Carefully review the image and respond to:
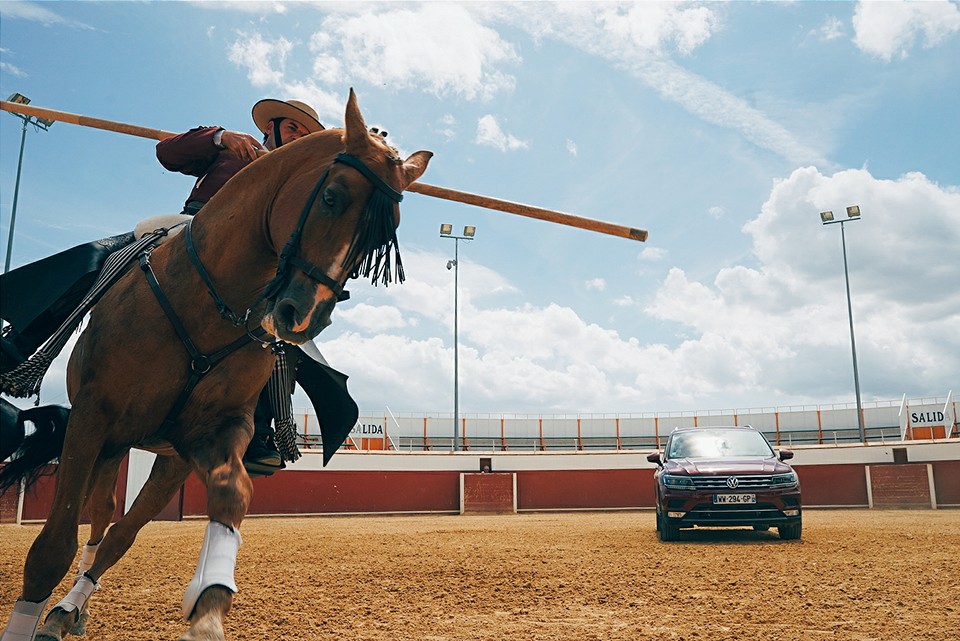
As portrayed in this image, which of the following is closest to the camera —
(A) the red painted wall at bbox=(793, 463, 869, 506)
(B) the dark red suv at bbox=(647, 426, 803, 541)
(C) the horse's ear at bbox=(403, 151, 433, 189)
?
(C) the horse's ear at bbox=(403, 151, 433, 189)

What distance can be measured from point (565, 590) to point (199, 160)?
432cm

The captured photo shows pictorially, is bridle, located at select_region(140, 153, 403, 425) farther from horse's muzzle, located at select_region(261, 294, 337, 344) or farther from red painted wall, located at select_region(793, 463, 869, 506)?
red painted wall, located at select_region(793, 463, 869, 506)

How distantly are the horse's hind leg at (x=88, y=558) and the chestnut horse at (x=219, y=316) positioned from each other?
1.57 ft

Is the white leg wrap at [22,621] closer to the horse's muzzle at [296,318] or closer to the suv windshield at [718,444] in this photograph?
the horse's muzzle at [296,318]

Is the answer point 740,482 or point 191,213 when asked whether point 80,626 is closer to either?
point 191,213

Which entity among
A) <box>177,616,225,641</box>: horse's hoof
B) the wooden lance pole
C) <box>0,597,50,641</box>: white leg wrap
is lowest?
<box>0,597,50,641</box>: white leg wrap

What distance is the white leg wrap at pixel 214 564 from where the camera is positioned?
2494mm

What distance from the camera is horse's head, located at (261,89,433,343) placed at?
2.68 meters

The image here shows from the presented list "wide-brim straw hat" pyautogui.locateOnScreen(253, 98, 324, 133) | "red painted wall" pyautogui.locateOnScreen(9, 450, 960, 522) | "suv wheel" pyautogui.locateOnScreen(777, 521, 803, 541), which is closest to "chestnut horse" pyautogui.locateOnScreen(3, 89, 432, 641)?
"wide-brim straw hat" pyautogui.locateOnScreen(253, 98, 324, 133)

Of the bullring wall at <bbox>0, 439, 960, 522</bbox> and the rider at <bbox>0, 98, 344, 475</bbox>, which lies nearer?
the rider at <bbox>0, 98, 344, 475</bbox>

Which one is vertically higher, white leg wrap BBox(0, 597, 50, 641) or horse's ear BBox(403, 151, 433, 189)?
horse's ear BBox(403, 151, 433, 189)

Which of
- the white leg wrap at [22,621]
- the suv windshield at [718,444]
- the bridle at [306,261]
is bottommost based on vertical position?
the white leg wrap at [22,621]

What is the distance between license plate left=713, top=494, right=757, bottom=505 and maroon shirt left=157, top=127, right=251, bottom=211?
27.2 ft

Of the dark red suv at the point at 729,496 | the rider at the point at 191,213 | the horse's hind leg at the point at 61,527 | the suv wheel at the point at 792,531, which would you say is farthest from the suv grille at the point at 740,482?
the horse's hind leg at the point at 61,527
